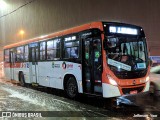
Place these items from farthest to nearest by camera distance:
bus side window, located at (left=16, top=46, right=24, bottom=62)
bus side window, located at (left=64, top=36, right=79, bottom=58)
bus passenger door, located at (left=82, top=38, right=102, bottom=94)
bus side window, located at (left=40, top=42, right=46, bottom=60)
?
1. bus side window, located at (left=16, top=46, right=24, bottom=62)
2. bus side window, located at (left=40, top=42, right=46, bottom=60)
3. bus side window, located at (left=64, top=36, right=79, bottom=58)
4. bus passenger door, located at (left=82, top=38, right=102, bottom=94)

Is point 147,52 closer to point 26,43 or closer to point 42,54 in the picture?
point 42,54

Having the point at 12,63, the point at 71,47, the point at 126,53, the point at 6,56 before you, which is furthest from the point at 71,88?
the point at 6,56

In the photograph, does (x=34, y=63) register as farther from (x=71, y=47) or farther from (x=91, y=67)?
(x=91, y=67)

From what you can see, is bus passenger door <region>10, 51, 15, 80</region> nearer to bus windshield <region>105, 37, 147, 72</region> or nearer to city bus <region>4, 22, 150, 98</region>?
city bus <region>4, 22, 150, 98</region>

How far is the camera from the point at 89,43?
10914 mm

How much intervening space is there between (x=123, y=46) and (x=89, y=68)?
158 cm

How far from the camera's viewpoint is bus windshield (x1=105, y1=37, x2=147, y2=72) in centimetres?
1003

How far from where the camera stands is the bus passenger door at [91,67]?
10359mm

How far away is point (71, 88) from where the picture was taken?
479 inches

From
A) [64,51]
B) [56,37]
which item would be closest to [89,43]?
[64,51]

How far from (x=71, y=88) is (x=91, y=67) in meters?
1.85

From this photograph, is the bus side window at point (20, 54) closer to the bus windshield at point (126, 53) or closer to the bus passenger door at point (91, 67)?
the bus passenger door at point (91, 67)

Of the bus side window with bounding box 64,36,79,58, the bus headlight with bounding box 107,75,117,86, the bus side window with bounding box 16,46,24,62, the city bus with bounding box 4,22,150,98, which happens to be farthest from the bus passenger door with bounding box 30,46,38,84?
the bus headlight with bounding box 107,75,117,86

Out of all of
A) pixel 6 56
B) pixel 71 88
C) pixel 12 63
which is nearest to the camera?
pixel 71 88
